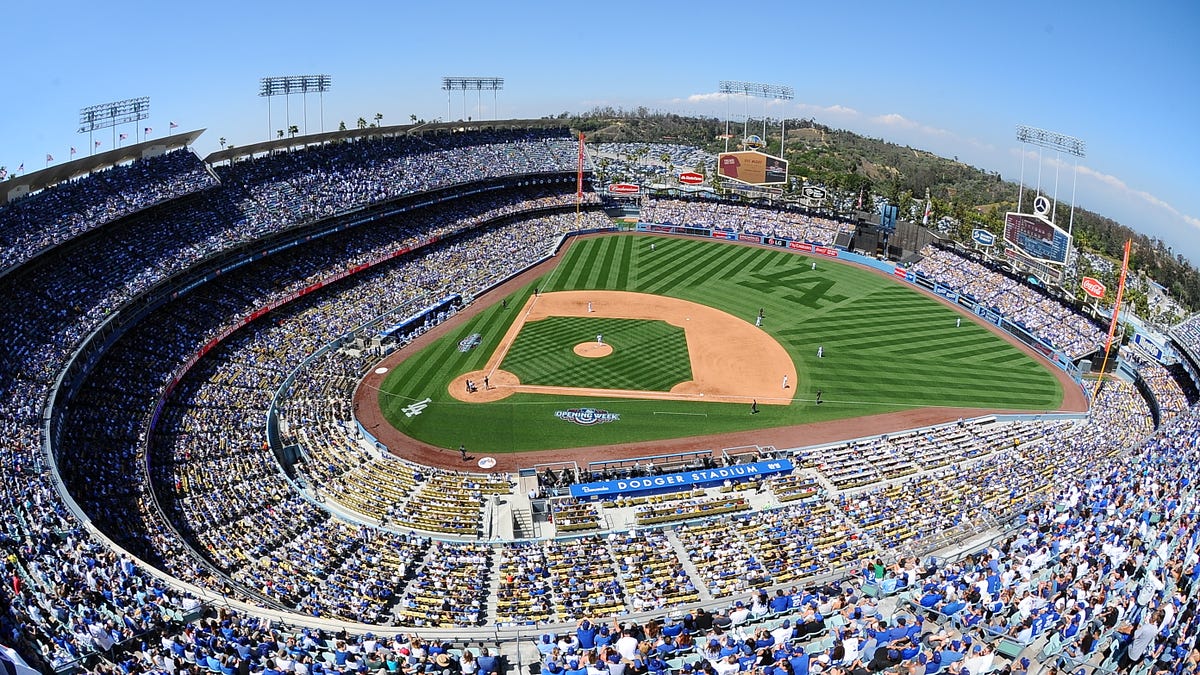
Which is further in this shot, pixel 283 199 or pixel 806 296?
pixel 806 296

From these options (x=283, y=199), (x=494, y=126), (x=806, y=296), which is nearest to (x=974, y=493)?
(x=806, y=296)

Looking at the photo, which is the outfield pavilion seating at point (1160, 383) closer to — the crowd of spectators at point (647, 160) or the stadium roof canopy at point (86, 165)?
the stadium roof canopy at point (86, 165)

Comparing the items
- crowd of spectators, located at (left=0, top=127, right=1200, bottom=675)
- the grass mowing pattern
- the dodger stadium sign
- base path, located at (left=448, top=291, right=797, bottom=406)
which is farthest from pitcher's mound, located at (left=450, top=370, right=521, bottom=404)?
the dodger stadium sign

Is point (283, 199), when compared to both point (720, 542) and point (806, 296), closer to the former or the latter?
point (806, 296)

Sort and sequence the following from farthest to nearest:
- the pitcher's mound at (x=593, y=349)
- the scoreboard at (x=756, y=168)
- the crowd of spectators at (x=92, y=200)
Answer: the scoreboard at (x=756, y=168), the pitcher's mound at (x=593, y=349), the crowd of spectators at (x=92, y=200)

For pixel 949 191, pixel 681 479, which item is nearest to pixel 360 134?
pixel 681 479

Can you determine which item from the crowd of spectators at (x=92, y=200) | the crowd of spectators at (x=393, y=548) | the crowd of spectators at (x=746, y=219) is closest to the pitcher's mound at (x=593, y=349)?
the crowd of spectators at (x=393, y=548)

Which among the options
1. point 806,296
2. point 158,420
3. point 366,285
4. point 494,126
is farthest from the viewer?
point 494,126
